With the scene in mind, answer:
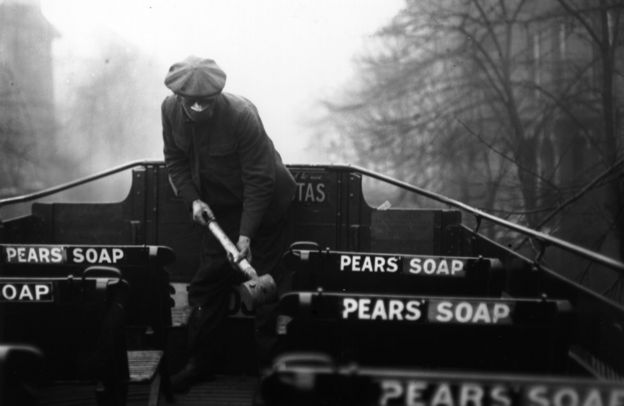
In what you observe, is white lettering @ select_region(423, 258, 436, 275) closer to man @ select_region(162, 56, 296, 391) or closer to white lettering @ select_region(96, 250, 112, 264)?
man @ select_region(162, 56, 296, 391)

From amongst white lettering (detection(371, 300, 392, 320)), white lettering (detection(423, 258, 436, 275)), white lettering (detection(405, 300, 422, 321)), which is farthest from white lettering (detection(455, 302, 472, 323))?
white lettering (detection(423, 258, 436, 275))

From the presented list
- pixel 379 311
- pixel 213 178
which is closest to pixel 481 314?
pixel 379 311

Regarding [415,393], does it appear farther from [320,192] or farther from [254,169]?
[320,192]

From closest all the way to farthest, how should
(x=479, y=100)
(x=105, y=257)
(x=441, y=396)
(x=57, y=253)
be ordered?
(x=441, y=396) → (x=105, y=257) → (x=57, y=253) → (x=479, y=100)

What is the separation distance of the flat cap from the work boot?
5.32 feet

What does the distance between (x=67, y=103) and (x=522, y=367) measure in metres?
11.6

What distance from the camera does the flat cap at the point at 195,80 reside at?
4.23m

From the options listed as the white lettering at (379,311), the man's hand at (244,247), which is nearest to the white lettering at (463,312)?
the white lettering at (379,311)

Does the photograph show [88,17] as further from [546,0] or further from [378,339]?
[378,339]

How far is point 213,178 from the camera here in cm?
471

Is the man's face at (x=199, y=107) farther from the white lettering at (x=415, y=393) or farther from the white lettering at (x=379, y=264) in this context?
the white lettering at (x=415, y=393)

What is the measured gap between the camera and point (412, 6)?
13.3 m

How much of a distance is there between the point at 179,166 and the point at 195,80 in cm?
73

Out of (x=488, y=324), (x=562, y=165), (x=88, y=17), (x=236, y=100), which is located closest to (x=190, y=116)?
(x=236, y=100)
